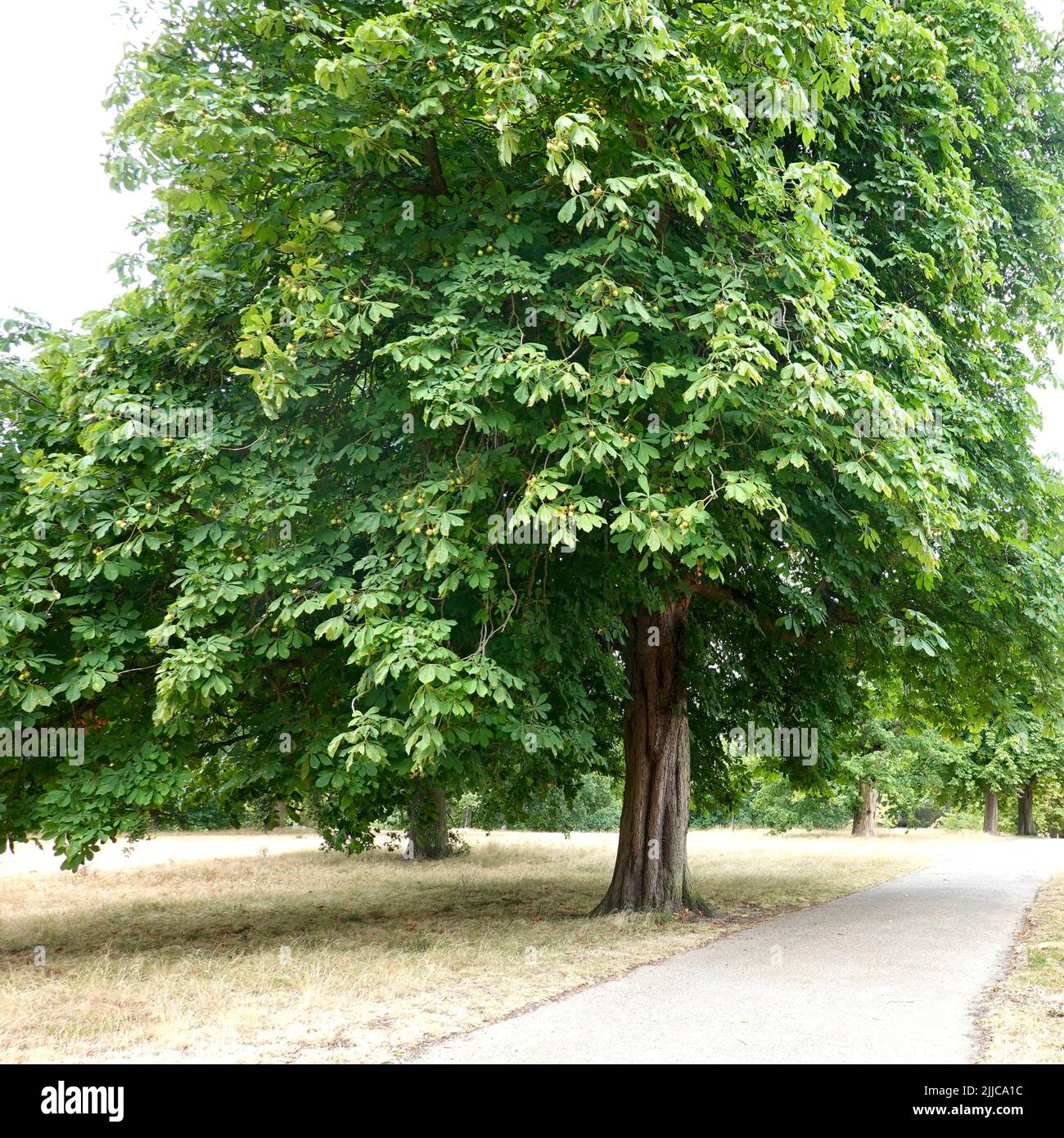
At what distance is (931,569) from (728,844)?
2634 centimetres

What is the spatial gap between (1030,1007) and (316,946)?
725 centimetres

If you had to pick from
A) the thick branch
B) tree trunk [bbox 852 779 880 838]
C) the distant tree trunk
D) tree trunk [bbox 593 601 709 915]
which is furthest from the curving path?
the distant tree trunk

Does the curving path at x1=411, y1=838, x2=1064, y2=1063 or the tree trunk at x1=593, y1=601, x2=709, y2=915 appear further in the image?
the tree trunk at x1=593, y1=601, x2=709, y2=915

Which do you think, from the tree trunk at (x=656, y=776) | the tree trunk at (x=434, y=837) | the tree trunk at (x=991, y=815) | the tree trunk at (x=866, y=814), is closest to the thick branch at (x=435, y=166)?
the tree trunk at (x=656, y=776)

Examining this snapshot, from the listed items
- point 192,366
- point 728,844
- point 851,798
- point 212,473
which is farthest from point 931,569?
point 851,798

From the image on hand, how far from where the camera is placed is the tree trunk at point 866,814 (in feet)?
117

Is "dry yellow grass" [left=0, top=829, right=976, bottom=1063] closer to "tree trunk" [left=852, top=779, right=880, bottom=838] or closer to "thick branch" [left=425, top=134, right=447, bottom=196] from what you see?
"thick branch" [left=425, top=134, right=447, bottom=196]

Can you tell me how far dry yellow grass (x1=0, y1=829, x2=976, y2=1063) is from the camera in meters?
6.72

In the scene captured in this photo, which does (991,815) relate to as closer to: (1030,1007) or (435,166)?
(1030,1007)

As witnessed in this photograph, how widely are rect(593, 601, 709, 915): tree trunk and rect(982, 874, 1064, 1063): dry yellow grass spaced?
4144 mm

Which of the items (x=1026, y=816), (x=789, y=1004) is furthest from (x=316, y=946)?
(x=1026, y=816)

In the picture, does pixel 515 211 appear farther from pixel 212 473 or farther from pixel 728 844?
pixel 728 844

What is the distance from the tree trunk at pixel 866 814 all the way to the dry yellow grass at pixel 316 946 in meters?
12.0

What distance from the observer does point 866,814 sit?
36125 mm
